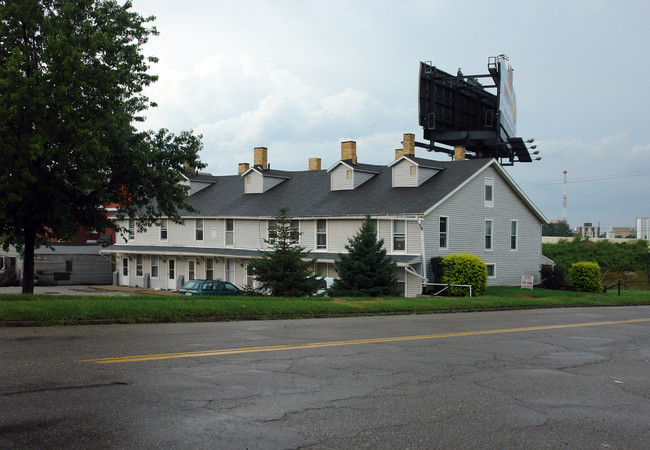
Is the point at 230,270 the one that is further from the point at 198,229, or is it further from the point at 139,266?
the point at 139,266

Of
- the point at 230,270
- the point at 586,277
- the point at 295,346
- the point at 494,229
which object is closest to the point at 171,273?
the point at 230,270

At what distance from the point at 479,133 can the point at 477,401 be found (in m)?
43.4

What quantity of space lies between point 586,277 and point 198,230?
26989 millimetres

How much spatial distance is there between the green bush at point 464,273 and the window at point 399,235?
8.43ft

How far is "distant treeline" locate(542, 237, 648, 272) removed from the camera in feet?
194

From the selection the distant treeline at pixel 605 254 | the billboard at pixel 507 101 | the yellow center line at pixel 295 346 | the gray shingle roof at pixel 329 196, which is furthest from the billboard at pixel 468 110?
the yellow center line at pixel 295 346

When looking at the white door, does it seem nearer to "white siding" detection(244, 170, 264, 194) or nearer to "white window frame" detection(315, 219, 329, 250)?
"white siding" detection(244, 170, 264, 194)

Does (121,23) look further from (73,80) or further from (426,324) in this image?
(426,324)

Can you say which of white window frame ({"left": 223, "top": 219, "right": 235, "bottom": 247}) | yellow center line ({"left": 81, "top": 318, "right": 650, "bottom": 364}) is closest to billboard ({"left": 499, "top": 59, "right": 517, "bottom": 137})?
white window frame ({"left": 223, "top": 219, "right": 235, "bottom": 247})

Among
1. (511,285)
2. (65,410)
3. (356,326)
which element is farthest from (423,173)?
(65,410)

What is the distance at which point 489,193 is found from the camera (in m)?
39.6

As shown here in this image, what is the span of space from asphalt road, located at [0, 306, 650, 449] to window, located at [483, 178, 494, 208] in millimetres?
25258

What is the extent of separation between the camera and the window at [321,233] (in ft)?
128

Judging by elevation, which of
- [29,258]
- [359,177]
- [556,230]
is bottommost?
[29,258]
